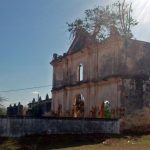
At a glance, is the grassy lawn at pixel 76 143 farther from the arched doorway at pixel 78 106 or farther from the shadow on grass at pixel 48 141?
the arched doorway at pixel 78 106

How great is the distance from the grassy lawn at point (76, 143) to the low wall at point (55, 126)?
604mm

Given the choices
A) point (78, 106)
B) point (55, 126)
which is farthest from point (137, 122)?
point (78, 106)

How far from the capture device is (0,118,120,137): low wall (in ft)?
72.7

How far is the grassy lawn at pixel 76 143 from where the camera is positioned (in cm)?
1939

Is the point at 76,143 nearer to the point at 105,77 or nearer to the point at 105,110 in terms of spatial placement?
the point at 105,77

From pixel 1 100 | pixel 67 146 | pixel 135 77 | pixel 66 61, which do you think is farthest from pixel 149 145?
pixel 66 61

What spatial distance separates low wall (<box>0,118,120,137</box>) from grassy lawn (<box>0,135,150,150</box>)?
60 centimetres

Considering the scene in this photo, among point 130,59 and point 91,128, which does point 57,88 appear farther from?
point 91,128

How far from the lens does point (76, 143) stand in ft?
69.7

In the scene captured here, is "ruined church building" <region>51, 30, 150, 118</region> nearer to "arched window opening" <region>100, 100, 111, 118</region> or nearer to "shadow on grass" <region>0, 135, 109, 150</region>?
"arched window opening" <region>100, 100, 111, 118</region>

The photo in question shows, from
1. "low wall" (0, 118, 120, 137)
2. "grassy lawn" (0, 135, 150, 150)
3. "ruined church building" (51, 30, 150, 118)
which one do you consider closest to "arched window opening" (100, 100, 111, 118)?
"ruined church building" (51, 30, 150, 118)

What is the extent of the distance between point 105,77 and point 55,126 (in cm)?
776

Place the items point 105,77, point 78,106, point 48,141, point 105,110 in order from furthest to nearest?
point 78,106
point 105,110
point 105,77
point 48,141

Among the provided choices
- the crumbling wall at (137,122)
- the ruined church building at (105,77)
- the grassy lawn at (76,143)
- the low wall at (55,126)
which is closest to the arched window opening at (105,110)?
the ruined church building at (105,77)
